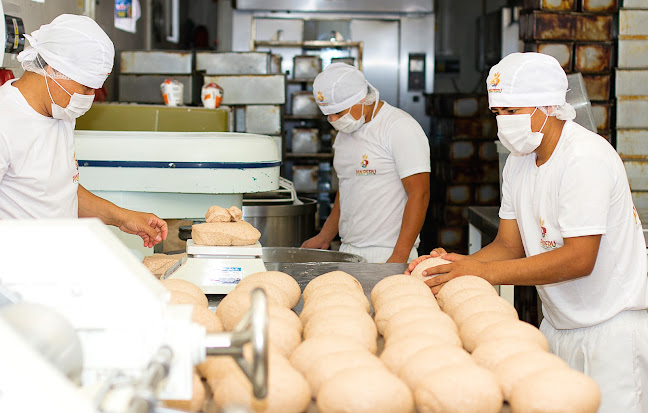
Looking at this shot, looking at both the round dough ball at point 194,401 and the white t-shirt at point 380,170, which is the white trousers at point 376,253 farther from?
the round dough ball at point 194,401

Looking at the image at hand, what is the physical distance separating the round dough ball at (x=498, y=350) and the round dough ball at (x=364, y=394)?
204mm

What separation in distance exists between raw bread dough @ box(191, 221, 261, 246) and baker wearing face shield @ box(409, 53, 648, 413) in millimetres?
573

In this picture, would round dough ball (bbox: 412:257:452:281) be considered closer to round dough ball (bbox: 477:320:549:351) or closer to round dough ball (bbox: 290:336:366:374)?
round dough ball (bbox: 477:320:549:351)

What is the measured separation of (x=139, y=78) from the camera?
493 centimetres

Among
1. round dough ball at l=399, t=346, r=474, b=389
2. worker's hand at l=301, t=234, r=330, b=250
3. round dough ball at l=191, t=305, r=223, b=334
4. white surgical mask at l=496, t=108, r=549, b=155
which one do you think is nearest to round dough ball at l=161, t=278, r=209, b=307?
round dough ball at l=191, t=305, r=223, b=334

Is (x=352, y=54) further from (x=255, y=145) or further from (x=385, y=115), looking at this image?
(x=255, y=145)

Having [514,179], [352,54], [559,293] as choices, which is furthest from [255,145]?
[352,54]

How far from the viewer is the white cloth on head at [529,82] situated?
1990 millimetres

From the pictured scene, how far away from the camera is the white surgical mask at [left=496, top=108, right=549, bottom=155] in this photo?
6.61 ft

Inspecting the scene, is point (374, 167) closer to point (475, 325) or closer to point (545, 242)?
point (545, 242)

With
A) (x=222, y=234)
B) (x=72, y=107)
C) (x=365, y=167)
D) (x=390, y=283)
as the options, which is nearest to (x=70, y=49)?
(x=72, y=107)

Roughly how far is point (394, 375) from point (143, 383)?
55cm

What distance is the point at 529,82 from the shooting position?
1987mm

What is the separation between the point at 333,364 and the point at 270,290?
551mm
